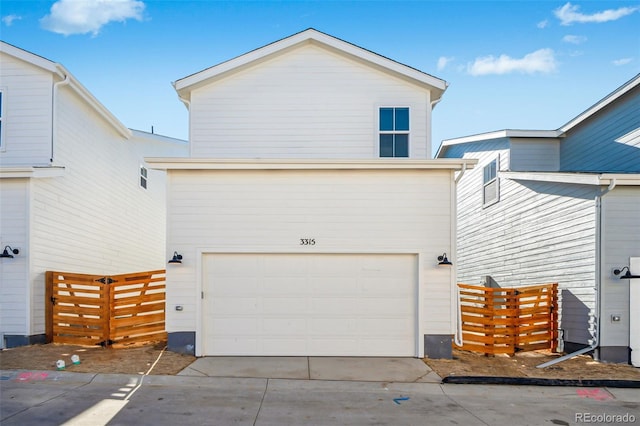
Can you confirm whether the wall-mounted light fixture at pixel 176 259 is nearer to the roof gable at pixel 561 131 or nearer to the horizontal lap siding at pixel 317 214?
the horizontal lap siding at pixel 317 214

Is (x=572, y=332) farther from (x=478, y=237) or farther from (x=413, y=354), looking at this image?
(x=478, y=237)

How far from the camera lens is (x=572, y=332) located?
10133 mm

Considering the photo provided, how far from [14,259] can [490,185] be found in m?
13.2

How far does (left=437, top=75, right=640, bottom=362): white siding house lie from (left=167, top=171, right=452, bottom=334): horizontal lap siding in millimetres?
3045

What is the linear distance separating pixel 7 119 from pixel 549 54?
1472 cm

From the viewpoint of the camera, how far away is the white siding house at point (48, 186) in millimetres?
10086

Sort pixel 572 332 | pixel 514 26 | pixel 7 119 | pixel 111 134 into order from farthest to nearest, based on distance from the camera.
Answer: pixel 111 134 → pixel 514 26 → pixel 7 119 → pixel 572 332

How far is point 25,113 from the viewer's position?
36.7 feet

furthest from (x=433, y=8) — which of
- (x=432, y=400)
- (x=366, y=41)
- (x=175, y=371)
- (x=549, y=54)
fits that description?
(x=175, y=371)

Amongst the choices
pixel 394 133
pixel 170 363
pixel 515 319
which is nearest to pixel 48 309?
pixel 170 363

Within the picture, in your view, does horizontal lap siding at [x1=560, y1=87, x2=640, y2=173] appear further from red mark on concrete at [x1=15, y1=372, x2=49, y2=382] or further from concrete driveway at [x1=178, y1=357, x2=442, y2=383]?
red mark on concrete at [x1=15, y1=372, x2=49, y2=382]

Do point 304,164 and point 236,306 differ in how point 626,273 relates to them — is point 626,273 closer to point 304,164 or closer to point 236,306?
point 304,164

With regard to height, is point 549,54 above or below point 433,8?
below

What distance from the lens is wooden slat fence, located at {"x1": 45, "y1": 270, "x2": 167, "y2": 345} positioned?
32.9 ft
